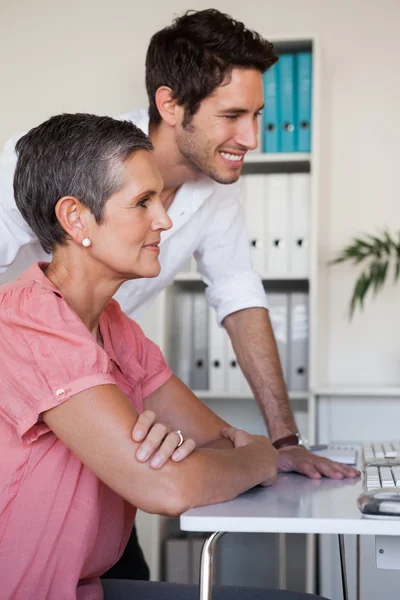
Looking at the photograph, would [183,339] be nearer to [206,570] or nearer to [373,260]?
[373,260]

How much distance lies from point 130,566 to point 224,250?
764mm

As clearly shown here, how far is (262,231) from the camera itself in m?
2.78

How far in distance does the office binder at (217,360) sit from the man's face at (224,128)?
3.47 ft

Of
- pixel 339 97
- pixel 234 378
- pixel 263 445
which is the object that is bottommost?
pixel 234 378

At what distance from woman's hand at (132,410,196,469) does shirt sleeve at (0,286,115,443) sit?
76 millimetres

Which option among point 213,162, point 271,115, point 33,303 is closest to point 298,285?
point 271,115

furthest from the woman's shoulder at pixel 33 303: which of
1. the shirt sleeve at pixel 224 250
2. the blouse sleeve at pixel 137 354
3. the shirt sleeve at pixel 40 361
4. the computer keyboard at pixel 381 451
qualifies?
the shirt sleeve at pixel 224 250

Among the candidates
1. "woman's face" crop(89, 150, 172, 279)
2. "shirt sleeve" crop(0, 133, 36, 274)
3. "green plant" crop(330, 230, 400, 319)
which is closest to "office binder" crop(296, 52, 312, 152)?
"green plant" crop(330, 230, 400, 319)

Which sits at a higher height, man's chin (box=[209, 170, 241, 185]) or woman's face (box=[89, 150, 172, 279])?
man's chin (box=[209, 170, 241, 185])

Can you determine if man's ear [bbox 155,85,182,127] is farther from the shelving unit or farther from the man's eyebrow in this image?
the shelving unit

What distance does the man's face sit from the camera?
1.81 meters

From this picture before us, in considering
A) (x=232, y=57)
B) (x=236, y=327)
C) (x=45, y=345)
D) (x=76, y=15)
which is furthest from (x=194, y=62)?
(x=76, y=15)

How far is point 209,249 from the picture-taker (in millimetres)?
2047

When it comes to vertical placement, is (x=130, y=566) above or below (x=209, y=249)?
below
